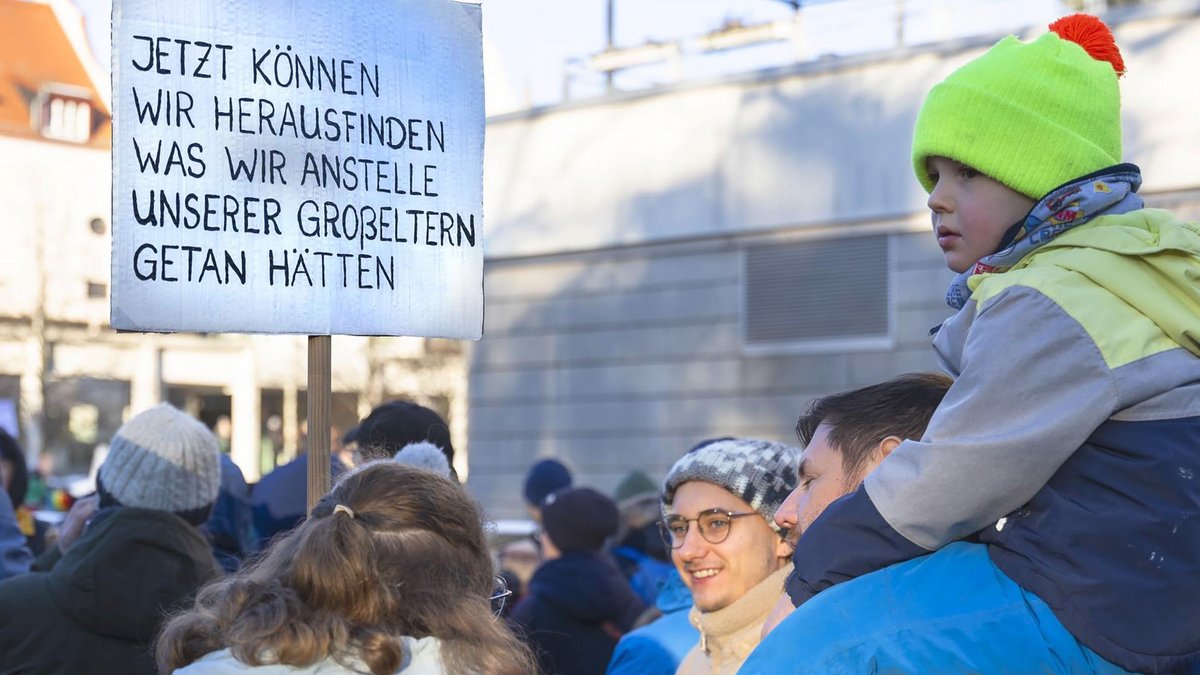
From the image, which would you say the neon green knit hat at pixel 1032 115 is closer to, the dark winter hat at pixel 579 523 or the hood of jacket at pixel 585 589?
the hood of jacket at pixel 585 589

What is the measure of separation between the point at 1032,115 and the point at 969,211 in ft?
0.54

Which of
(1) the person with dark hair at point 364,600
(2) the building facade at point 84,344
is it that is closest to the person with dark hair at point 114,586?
(1) the person with dark hair at point 364,600

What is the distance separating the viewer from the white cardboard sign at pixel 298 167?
3.16 meters

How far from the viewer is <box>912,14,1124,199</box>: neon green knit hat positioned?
2174 millimetres

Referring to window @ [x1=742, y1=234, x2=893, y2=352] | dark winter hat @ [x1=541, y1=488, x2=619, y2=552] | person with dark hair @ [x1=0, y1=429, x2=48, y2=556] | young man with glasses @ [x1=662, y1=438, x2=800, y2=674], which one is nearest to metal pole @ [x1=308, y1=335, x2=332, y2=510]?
young man with glasses @ [x1=662, y1=438, x2=800, y2=674]

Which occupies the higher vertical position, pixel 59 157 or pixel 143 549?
pixel 59 157

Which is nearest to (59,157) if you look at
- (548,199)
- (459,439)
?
(459,439)

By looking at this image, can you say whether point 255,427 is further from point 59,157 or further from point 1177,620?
point 1177,620

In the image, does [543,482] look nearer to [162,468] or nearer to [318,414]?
[162,468]

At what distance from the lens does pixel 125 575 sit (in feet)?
12.7

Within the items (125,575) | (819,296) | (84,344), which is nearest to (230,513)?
(125,575)

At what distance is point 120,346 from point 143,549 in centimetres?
4323

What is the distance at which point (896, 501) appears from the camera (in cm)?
196

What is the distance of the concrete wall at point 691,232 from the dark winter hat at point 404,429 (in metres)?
10.9
